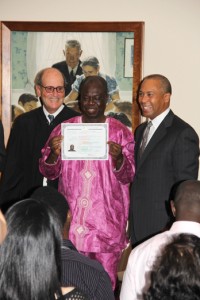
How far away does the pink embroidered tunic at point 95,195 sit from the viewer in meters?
3.55

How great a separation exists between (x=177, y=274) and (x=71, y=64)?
3370mm

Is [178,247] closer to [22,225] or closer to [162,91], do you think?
[22,225]

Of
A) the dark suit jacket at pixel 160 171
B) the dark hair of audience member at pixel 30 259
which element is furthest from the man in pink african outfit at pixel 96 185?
the dark hair of audience member at pixel 30 259

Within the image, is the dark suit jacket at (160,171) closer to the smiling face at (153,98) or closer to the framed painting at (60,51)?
the smiling face at (153,98)

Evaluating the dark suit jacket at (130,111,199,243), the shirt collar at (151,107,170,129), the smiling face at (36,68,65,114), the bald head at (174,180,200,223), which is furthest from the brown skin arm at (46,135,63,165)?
the bald head at (174,180,200,223)

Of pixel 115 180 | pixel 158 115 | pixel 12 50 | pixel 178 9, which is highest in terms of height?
pixel 178 9

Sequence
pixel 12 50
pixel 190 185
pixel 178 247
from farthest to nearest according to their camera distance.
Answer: pixel 12 50 < pixel 190 185 < pixel 178 247

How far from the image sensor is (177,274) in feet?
4.67

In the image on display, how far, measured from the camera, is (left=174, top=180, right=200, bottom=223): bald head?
2.61m

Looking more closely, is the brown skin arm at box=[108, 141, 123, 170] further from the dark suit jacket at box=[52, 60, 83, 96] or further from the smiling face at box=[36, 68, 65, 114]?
the dark suit jacket at box=[52, 60, 83, 96]

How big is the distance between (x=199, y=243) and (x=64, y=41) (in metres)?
Answer: 3.33

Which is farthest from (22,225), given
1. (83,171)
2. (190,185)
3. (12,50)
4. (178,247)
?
(12,50)

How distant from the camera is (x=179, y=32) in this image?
4.56 meters

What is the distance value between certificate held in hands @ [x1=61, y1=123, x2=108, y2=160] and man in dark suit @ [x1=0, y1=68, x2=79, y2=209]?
0.39 meters
